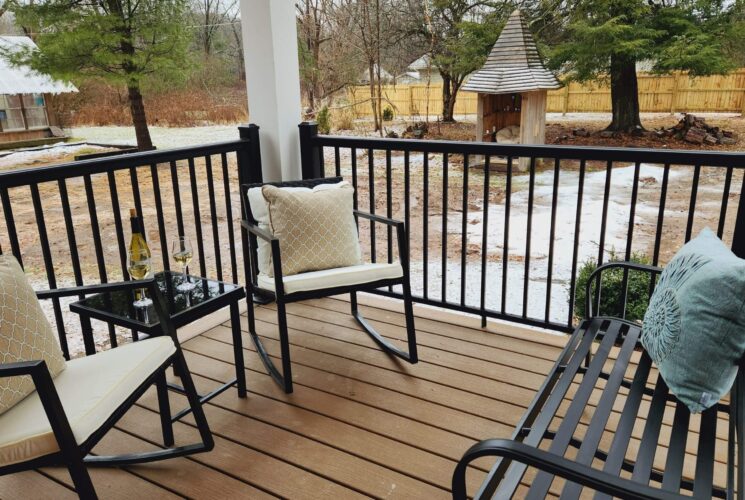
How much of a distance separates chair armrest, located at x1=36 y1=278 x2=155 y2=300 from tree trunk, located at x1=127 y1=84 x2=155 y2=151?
19.9ft

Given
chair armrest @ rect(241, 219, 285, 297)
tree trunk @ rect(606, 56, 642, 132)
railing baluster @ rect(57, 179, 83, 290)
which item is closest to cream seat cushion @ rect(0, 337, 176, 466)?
chair armrest @ rect(241, 219, 285, 297)

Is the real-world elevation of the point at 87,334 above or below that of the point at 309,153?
below

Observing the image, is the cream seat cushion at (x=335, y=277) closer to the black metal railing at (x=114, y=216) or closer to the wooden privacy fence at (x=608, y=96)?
the black metal railing at (x=114, y=216)

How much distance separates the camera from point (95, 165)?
7.48 feet

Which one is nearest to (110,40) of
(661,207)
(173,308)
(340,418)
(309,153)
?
(309,153)

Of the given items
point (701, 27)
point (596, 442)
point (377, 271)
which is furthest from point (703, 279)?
point (701, 27)

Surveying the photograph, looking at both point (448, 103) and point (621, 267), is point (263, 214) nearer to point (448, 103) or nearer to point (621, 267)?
point (621, 267)

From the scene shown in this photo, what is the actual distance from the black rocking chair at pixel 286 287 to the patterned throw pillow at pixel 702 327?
117 cm

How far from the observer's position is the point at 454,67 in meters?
9.20

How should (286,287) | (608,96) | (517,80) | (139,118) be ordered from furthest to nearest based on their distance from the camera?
(608,96) < (517,80) < (139,118) < (286,287)

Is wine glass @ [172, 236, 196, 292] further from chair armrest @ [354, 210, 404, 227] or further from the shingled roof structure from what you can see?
the shingled roof structure

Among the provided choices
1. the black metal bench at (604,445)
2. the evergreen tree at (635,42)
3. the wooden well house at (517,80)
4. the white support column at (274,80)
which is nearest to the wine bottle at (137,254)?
the white support column at (274,80)

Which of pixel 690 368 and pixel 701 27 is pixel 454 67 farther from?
pixel 690 368

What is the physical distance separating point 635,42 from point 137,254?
8432mm
